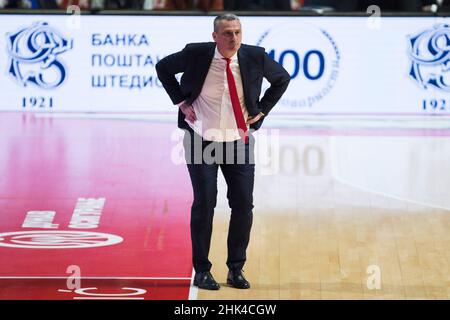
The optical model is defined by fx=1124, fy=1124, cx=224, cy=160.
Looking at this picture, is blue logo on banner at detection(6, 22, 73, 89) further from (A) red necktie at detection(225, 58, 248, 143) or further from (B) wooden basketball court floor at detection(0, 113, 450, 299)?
(A) red necktie at detection(225, 58, 248, 143)

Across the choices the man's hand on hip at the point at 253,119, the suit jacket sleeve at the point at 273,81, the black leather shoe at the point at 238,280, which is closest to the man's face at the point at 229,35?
the suit jacket sleeve at the point at 273,81

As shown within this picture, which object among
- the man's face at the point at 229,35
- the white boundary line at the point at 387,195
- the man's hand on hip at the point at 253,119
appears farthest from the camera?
the white boundary line at the point at 387,195

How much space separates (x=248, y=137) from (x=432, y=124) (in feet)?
18.3

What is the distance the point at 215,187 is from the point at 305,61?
558cm

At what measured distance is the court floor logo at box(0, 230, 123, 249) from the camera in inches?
344

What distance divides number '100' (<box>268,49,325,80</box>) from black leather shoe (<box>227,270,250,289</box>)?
5.51 meters

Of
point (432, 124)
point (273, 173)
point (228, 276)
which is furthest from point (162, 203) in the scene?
point (432, 124)

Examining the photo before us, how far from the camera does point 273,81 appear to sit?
7660 millimetres

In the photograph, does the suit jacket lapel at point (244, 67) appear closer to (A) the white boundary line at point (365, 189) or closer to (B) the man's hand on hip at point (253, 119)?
(B) the man's hand on hip at point (253, 119)

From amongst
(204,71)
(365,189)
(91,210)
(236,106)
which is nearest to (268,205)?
(365,189)

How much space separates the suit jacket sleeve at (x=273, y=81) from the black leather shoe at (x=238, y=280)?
111 cm

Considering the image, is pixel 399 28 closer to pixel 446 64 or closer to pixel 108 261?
pixel 446 64

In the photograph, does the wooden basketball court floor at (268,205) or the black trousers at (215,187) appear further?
the wooden basketball court floor at (268,205)

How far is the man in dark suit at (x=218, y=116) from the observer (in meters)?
7.50
